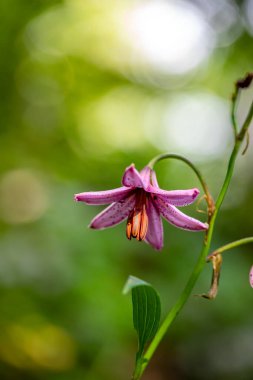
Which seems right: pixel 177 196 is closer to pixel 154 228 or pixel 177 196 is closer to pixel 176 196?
pixel 176 196

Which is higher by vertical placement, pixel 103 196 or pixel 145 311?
pixel 103 196

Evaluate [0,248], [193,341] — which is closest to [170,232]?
[193,341]

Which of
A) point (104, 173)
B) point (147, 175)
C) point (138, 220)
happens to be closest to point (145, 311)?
point (138, 220)

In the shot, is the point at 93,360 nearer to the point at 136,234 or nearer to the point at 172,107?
the point at 136,234

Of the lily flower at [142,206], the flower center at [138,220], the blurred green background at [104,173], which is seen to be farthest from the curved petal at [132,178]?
the blurred green background at [104,173]

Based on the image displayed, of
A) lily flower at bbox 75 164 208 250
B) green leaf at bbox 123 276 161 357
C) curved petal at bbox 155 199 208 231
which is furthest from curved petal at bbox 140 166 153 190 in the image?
green leaf at bbox 123 276 161 357

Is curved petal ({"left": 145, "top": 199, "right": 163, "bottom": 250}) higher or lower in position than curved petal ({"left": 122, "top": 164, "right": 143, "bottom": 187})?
lower

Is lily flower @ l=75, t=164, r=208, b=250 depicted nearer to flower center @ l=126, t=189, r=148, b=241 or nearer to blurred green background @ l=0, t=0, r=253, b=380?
flower center @ l=126, t=189, r=148, b=241
